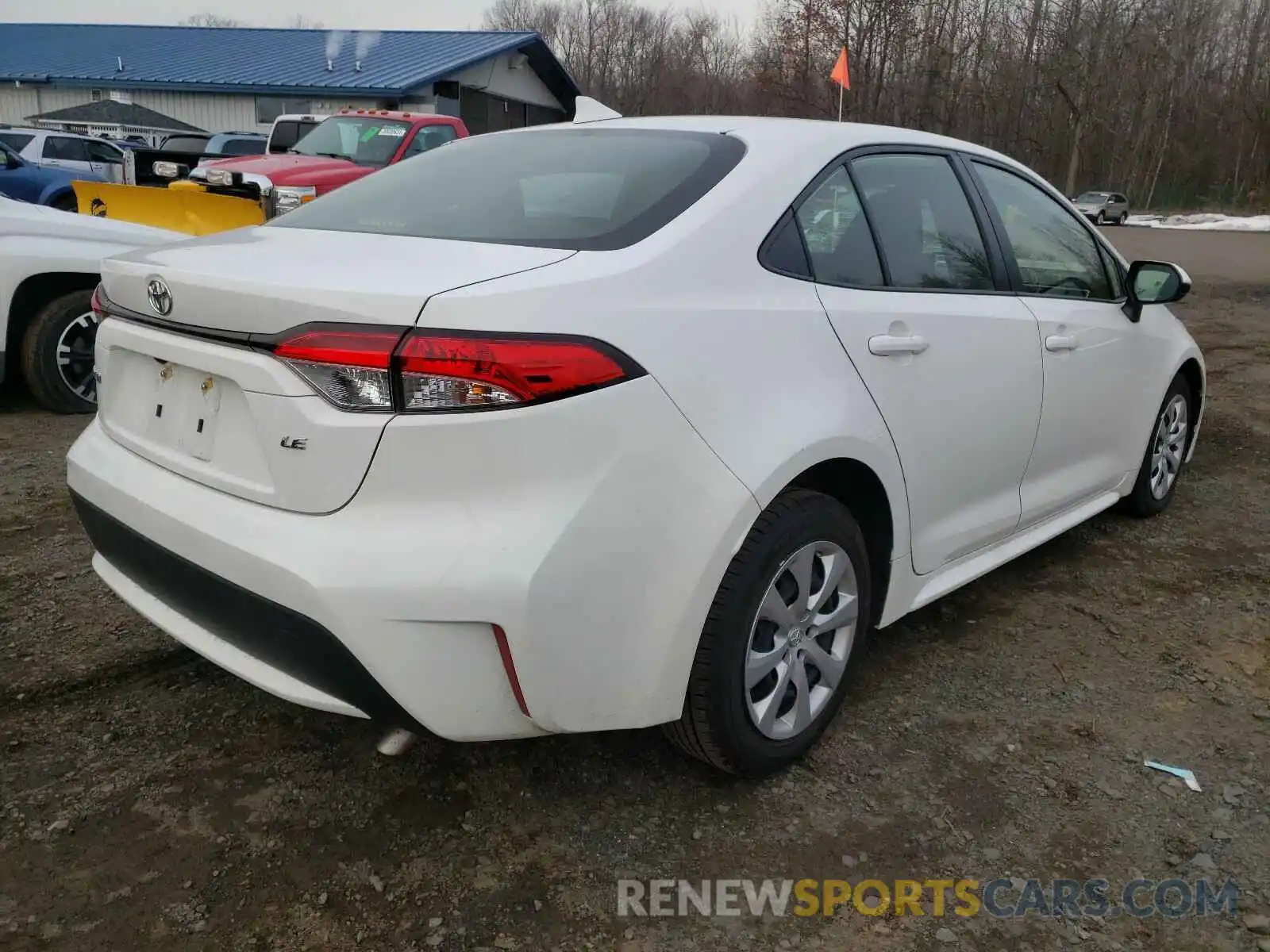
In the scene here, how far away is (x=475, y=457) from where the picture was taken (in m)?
1.77

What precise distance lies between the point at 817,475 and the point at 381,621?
1.13 m

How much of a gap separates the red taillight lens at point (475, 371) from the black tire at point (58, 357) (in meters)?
4.47

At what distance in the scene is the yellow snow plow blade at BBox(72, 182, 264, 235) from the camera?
23.4ft

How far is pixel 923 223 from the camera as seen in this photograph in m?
2.86

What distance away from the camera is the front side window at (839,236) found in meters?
2.42

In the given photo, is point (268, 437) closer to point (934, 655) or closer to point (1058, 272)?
point (934, 655)

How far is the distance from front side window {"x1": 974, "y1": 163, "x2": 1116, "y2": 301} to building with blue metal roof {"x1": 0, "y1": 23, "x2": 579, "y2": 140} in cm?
2599

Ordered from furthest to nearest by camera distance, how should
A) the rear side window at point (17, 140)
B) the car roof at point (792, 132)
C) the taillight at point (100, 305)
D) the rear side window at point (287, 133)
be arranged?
the rear side window at point (17, 140)
the rear side window at point (287, 133)
the car roof at point (792, 132)
the taillight at point (100, 305)

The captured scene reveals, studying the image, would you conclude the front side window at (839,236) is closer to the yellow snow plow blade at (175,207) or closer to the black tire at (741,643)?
the black tire at (741,643)

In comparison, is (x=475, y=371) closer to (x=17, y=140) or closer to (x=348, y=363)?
(x=348, y=363)

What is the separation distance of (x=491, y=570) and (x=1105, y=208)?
3908 cm

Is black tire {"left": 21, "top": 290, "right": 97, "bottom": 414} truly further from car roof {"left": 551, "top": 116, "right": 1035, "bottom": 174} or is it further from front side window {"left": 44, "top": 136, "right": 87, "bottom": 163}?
front side window {"left": 44, "top": 136, "right": 87, "bottom": 163}

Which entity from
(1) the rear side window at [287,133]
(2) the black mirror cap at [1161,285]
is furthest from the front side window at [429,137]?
(2) the black mirror cap at [1161,285]

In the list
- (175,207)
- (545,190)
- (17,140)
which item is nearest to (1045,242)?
(545,190)
